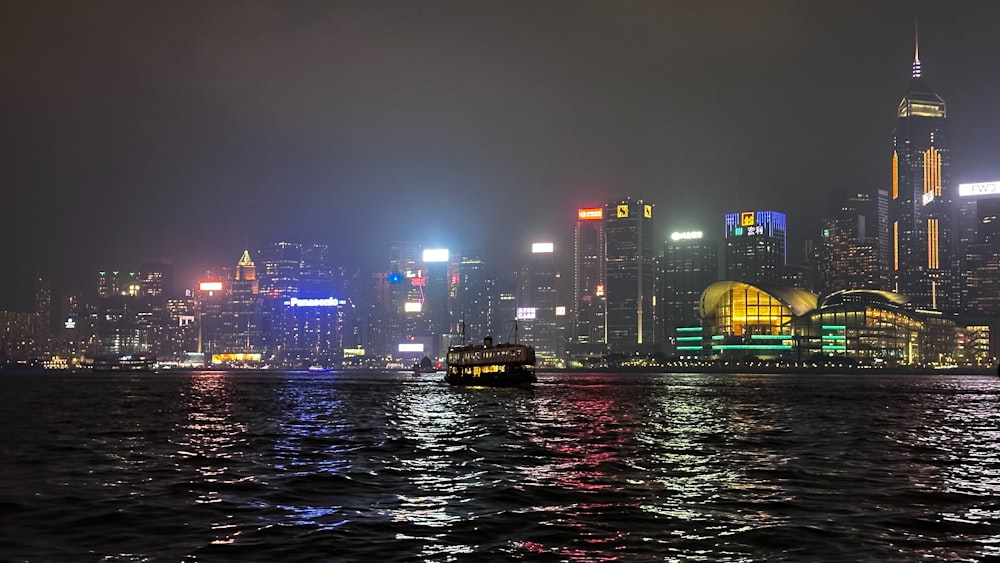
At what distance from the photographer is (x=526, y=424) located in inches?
2970

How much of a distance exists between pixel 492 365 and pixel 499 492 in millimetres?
129062

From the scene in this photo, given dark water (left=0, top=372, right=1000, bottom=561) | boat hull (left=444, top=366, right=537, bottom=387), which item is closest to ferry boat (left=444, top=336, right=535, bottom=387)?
boat hull (left=444, top=366, right=537, bottom=387)

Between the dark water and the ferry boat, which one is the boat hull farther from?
the dark water

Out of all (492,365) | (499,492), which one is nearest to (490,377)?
(492,365)

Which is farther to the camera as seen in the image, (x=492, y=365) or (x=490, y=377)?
(x=492, y=365)

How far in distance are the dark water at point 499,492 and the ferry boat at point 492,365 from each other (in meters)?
87.1

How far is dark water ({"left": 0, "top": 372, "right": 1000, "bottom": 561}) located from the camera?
25.8m

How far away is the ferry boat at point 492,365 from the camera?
162 metres

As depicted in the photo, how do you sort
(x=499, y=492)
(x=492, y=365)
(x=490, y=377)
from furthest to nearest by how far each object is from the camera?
(x=492, y=365)
(x=490, y=377)
(x=499, y=492)

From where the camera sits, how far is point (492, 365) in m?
165

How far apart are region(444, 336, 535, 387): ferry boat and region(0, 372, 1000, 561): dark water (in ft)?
286

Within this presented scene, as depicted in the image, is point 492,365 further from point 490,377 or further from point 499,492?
point 499,492

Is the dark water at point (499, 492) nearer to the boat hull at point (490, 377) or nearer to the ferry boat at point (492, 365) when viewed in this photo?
the boat hull at point (490, 377)

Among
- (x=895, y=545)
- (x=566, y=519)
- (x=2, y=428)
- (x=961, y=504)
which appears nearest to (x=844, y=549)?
(x=895, y=545)
